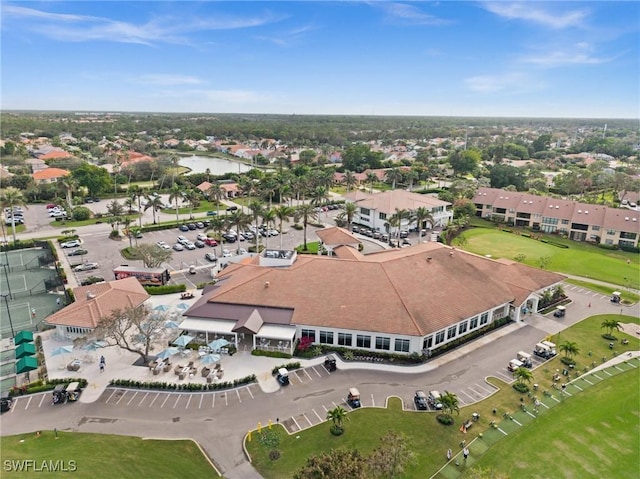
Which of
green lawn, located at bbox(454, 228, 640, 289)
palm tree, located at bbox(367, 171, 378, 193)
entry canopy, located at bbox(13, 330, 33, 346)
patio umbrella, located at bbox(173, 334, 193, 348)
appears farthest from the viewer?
palm tree, located at bbox(367, 171, 378, 193)

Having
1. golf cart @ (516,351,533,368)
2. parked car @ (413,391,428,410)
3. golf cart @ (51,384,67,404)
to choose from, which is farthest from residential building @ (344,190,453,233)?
golf cart @ (51,384,67,404)

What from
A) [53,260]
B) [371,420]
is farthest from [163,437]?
[53,260]

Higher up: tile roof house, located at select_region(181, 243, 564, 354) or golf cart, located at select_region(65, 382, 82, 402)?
tile roof house, located at select_region(181, 243, 564, 354)

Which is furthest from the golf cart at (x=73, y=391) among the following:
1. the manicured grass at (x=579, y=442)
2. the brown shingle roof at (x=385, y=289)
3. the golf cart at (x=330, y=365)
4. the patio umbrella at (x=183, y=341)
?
the manicured grass at (x=579, y=442)

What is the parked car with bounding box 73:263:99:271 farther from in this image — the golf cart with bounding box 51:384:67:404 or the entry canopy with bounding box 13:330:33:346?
the golf cart with bounding box 51:384:67:404

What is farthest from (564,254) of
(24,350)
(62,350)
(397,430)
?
(24,350)

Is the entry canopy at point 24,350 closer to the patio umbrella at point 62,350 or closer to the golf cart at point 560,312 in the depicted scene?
the patio umbrella at point 62,350
